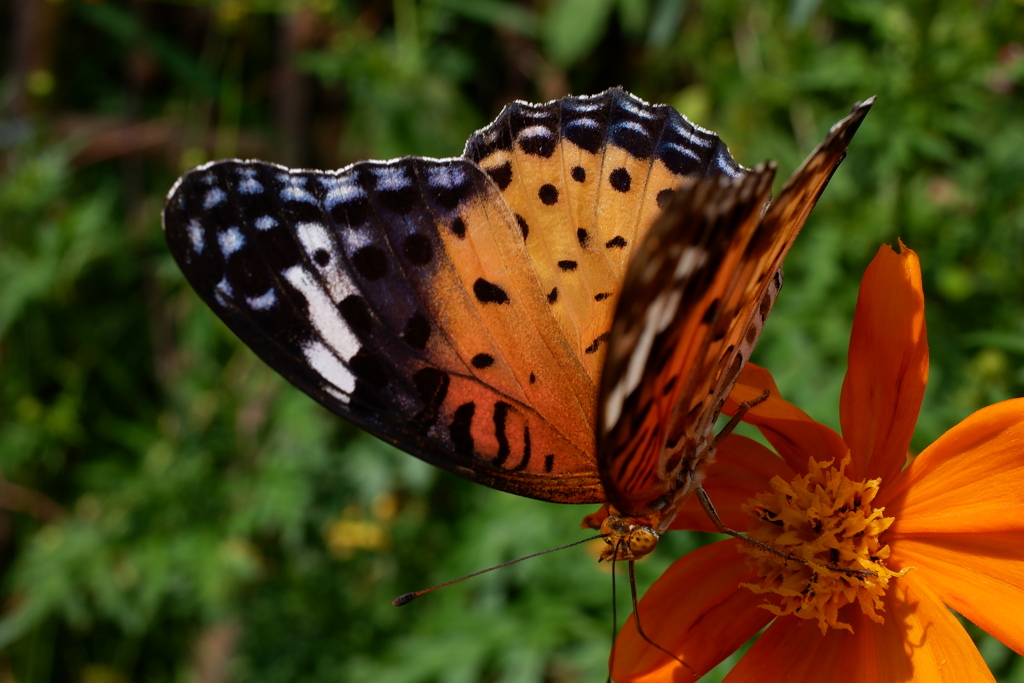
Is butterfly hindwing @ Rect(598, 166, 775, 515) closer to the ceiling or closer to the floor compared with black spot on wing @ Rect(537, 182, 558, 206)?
closer to the floor

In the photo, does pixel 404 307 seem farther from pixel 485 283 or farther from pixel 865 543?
pixel 865 543

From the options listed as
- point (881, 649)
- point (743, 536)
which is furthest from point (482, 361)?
point (881, 649)

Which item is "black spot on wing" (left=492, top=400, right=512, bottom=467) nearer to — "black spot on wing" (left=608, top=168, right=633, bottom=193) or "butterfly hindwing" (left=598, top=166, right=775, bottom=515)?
"butterfly hindwing" (left=598, top=166, right=775, bottom=515)

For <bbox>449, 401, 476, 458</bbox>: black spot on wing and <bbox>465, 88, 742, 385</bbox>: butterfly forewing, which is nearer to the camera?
<bbox>449, 401, 476, 458</bbox>: black spot on wing

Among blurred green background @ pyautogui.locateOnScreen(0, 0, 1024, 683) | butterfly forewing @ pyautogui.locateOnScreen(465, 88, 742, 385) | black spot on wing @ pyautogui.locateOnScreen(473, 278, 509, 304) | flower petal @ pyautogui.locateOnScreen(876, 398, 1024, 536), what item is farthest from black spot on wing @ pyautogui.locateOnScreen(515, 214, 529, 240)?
blurred green background @ pyautogui.locateOnScreen(0, 0, 1024, 683)

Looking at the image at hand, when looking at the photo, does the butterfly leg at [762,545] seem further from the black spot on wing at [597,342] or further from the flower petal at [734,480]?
the black spot on wing at [597,342]

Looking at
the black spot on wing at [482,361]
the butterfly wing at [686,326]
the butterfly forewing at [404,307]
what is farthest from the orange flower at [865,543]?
the black spot on wing at [482,361]
